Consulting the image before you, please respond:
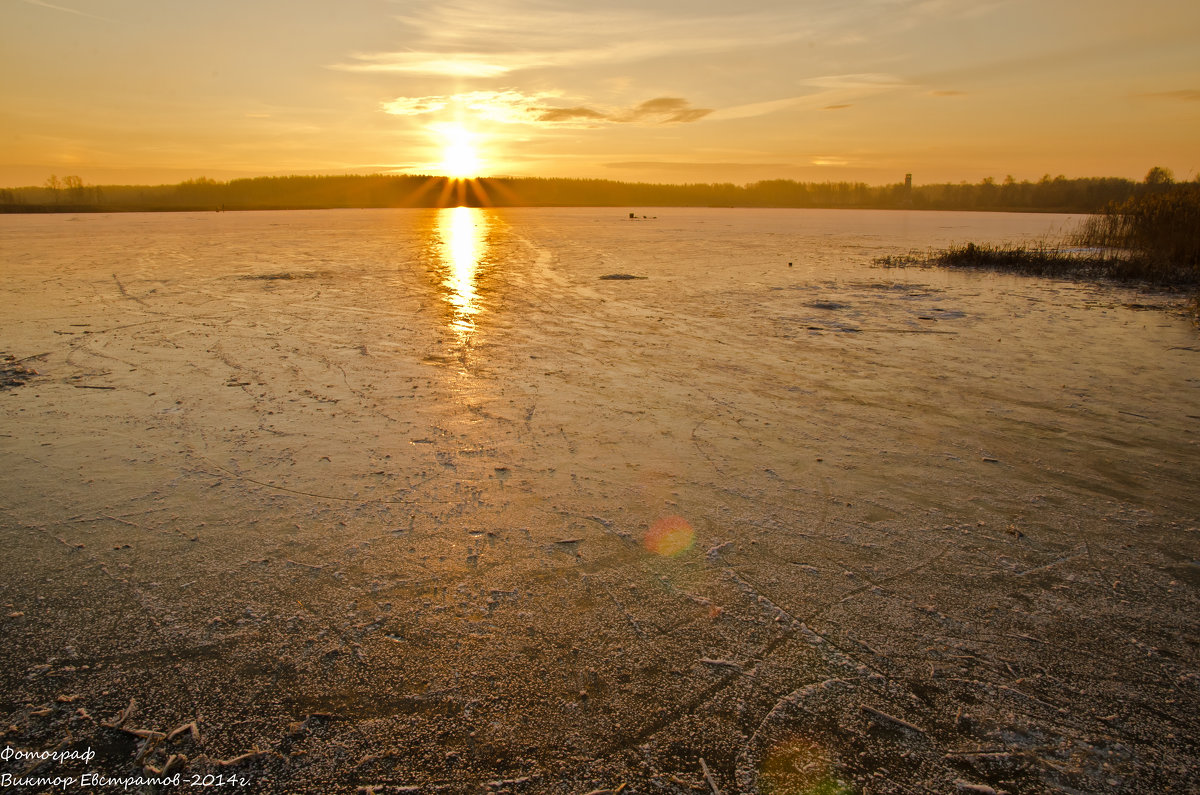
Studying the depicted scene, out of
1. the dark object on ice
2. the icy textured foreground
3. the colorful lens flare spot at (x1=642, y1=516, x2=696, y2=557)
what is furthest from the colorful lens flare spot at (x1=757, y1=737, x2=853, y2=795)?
the dark object on ice

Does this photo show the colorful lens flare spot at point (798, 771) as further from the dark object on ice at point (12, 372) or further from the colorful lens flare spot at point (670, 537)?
the dark object on ice at point (12, 372)

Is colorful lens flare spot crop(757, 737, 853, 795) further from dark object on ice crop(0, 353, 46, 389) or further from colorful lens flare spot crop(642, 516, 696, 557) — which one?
dark object on ice crop(0, 353, 46, 389)

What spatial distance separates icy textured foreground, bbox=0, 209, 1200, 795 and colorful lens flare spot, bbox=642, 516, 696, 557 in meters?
0.02

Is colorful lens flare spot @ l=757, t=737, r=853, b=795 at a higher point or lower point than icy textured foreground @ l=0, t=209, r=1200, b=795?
lower

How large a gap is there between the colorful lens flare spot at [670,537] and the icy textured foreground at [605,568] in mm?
21

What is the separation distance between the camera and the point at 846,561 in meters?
3.40

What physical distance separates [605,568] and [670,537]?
492mm

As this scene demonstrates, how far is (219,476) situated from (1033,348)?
29.3ft

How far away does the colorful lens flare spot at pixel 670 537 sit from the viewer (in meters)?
3.52

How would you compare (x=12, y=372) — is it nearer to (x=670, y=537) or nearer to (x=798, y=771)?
(x=670, y=537)

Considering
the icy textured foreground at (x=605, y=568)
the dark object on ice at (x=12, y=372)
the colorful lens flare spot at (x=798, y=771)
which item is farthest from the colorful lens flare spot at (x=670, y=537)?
the dark object on ice at (x=12, y=372)

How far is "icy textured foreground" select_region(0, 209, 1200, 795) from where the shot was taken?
2273 millimetres

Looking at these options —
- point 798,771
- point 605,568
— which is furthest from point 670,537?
point 798,771

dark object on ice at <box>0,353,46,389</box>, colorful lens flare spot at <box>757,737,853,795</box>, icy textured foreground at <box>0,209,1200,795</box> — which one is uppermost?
dark object on ice at <box>0,353,46,389</box>
